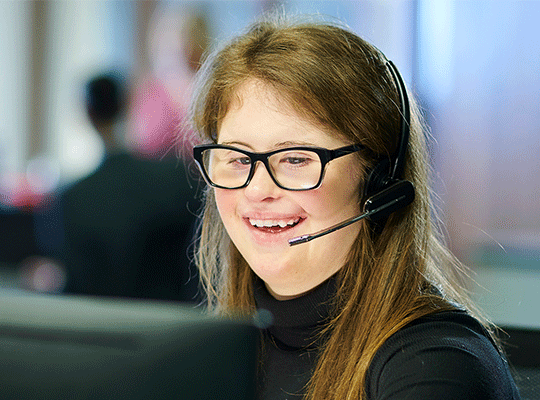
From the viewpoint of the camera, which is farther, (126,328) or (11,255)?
(11,255)

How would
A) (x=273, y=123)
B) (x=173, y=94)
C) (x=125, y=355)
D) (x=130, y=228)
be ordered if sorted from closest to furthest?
(x=125, y=355), (x=273, y=123), (x=130, y=228), (x=173, y=94)

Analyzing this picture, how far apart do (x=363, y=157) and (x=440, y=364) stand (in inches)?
14.3

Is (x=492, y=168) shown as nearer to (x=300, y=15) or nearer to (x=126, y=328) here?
(x=300, y=15)

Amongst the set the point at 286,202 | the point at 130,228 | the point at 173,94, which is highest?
the point at 286,202

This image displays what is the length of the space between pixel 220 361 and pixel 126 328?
0.07 metres

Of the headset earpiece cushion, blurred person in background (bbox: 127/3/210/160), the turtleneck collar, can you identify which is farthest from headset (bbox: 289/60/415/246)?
blurred person in background (bbox: 127/3/210/160)

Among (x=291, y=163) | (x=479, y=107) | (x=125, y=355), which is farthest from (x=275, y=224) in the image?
(x=479, y=107)

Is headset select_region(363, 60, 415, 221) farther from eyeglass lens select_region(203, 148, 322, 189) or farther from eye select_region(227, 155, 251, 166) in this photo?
eye select_region(227, 155, 251, 166)

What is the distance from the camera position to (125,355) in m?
0.43

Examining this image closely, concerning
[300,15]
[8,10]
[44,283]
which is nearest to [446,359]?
[300,15]

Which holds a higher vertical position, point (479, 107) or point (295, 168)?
point (295, 168)

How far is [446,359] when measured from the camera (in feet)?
2.43

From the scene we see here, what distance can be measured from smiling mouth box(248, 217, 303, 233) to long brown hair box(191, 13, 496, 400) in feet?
0.35

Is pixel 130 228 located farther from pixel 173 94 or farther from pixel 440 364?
pixel 440 364
